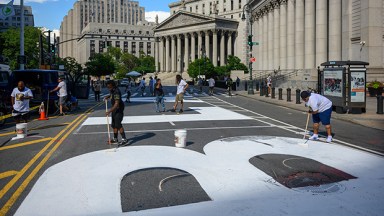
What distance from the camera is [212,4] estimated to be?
134 meters

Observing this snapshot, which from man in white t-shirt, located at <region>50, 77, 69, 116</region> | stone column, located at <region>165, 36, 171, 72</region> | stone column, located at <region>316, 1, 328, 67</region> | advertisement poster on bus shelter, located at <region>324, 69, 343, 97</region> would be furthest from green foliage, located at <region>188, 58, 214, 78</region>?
man in white t-shirt, located at <region>50, 77, 69, 116</region>

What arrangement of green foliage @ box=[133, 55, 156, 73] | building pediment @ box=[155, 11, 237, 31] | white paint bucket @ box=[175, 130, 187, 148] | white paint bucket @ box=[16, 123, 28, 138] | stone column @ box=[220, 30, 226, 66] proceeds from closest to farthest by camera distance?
1. white paint bucket @ box=[175, 130, 187, 148]
2. white paint bucket @ box=[16, 123, 28, 138]
3. building pediment @ box=[155, 11, 237, 31]
4. stone column @ box=[220, 30, 226, 66]
5. green foliage @ box=[133, 55, 156, 73]

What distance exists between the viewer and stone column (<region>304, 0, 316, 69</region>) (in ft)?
153

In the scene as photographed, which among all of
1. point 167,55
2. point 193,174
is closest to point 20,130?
point 193,174

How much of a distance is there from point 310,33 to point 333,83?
92.4 feet

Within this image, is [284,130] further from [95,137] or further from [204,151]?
[95,137]

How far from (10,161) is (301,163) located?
678 centimetres

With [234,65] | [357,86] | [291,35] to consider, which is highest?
[291,35]

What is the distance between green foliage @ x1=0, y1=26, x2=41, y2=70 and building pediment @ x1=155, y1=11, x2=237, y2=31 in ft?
183

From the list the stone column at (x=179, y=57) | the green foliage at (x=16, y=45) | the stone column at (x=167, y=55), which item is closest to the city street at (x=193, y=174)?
the green foliage at (x=16, y=45)

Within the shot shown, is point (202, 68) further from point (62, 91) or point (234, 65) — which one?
point (62, 91)

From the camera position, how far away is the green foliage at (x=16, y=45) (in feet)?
225

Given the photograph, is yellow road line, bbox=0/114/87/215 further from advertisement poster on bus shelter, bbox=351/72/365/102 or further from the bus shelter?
advertisement poster on bus shelter, bbox=351/72/365/102

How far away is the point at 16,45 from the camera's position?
227ft
